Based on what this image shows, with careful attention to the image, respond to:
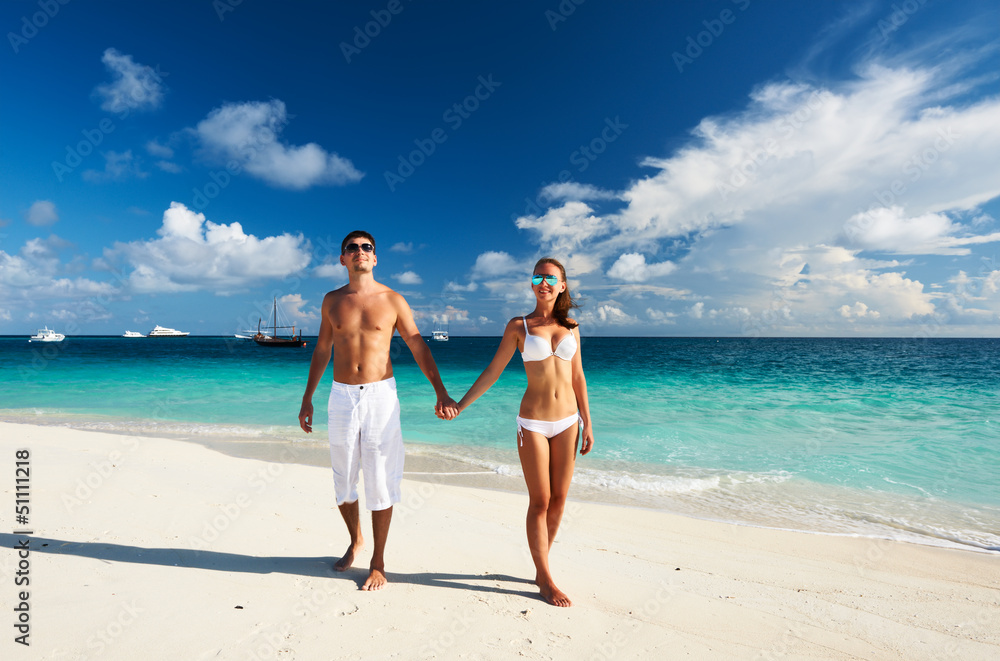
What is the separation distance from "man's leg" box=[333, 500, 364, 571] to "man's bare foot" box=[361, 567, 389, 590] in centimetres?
35

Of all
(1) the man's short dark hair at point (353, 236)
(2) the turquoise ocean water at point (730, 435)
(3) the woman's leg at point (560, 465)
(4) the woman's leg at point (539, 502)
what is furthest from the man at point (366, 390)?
(2) the turquoise ocean water at point (730, 435)

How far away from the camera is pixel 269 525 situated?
4.72 meters

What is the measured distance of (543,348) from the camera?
3.50 meters

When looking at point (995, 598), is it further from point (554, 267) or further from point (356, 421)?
point (356, 421)

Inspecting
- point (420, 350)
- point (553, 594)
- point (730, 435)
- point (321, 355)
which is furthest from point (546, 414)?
point (730, 435)

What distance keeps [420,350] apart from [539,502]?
5.02ft

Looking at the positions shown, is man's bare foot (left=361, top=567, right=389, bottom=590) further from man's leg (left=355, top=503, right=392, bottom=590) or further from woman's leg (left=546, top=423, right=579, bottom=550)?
woman's leg (left=546, top=423, right=579, bottom=550)

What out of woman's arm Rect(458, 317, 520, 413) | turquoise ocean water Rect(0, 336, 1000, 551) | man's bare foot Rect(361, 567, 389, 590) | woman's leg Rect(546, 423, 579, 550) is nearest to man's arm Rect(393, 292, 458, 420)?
woman's arm Rect(458, 317, 520, 413)

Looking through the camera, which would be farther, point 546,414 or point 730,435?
point 730,435

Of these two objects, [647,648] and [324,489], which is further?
[324,489]

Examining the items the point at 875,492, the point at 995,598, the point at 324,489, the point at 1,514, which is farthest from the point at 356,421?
the point at 875,492

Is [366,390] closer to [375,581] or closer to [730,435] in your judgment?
[375,581]

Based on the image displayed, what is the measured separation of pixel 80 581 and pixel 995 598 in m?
7.66

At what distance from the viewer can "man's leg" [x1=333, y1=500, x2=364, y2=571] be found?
3768mm
